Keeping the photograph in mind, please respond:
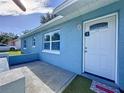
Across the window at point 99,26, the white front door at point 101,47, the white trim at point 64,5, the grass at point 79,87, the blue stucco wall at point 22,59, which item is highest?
the white trim at point 64,5

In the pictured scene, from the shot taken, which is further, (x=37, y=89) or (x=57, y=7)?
(x=57, y=7)

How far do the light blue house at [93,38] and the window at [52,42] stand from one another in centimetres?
71

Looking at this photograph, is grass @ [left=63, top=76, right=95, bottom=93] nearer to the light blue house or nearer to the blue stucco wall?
the light blue house

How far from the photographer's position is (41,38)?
12.2 m

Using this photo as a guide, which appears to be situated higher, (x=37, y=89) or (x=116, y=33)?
(x=116, y=33)

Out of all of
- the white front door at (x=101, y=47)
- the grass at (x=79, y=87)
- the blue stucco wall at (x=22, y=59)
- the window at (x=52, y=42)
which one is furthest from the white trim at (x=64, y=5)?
the blue stucco wall at (x=22, y=59)

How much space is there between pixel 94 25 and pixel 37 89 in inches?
143

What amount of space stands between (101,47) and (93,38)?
24.8 inches

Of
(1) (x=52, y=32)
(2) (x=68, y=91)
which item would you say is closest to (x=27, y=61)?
(1) (x=52, y=32)

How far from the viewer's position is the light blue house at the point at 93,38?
445cm

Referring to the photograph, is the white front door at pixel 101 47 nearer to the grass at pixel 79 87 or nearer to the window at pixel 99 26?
the window at pixel 99 26

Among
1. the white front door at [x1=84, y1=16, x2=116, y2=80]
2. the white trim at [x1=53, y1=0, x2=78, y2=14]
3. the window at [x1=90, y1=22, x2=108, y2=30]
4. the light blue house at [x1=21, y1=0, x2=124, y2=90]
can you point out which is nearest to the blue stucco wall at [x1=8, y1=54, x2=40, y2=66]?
the light blue house at [x1=21, y1=0, x2=124, y2=90]

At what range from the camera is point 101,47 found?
17.4 ft

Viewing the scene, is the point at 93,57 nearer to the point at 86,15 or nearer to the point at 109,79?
the point at 109,79
